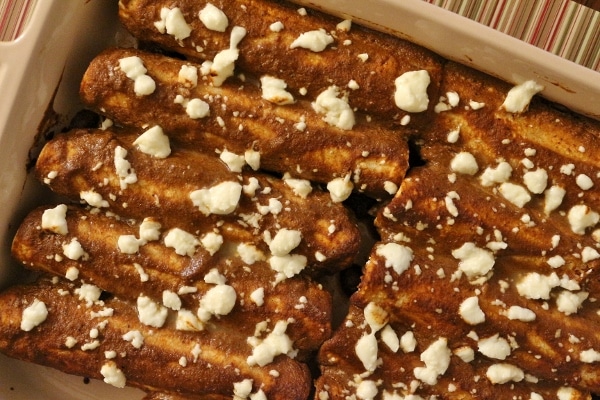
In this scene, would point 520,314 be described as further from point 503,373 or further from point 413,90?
point 413,90

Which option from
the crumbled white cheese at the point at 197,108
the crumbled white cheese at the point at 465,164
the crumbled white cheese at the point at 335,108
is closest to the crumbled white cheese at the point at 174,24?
the crumbled white cheese at the point at 197,108

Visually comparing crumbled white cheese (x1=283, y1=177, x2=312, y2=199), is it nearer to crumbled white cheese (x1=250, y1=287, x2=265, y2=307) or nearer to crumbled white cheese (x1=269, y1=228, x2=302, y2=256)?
crumbled white cheese (x1=269, y1=228, x2=302, y2=256)

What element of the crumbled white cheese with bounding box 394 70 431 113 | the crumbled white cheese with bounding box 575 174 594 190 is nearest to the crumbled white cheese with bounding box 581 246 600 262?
the crumbled white cheese with bounding box 575 174 594 190

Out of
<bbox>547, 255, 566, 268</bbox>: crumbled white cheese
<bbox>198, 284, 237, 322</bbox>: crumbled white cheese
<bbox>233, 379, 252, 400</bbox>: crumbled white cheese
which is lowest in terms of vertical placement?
<bbox>233, 379, 252, 400</bbox>: crumbled white cheese

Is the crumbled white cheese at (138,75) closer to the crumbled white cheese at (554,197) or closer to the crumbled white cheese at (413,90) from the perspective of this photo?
the crumbled white cheese at (413,90)

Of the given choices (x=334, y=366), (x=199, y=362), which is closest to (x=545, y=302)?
(x=334, y=366)

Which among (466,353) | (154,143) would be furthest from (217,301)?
(466,353)

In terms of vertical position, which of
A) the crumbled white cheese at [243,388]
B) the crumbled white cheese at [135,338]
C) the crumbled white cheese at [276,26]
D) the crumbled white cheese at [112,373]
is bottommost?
the crumbled white cheese at [112,373]
